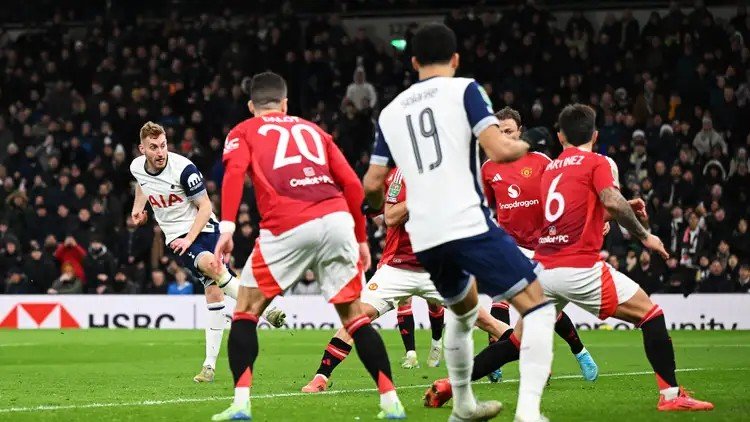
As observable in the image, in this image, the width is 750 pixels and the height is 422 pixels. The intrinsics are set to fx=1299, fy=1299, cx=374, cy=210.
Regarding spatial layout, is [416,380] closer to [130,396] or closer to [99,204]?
[130,396]

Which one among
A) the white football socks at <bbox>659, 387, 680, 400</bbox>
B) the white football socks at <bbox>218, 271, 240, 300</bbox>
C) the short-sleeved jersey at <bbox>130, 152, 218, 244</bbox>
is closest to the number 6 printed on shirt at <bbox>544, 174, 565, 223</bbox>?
the white football socks at <bbox>659, 387, 680, 400</bbox>

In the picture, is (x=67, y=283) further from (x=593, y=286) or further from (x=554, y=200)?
(x=593, y=286)

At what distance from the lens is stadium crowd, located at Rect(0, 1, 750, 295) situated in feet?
86.5

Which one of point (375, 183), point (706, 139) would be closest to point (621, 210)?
point (375, 183)

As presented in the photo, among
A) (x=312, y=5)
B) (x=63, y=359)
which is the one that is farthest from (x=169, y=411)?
(x=312, y=5)

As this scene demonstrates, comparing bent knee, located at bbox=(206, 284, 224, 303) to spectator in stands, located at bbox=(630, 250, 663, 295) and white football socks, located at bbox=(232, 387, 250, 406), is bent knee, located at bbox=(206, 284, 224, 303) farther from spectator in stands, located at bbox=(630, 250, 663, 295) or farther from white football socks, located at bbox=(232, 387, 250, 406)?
spectator in stands, located at bbox=(630, 250, 663, 295)

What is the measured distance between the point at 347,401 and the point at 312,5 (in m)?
26.7

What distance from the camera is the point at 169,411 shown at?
31.8 feet

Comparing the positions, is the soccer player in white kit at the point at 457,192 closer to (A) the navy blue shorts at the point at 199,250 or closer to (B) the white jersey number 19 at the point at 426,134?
A: (B) the white jersey number 19 at the point at 426,134

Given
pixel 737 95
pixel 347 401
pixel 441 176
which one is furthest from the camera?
pixel 737 95

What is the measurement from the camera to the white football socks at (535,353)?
784 cm

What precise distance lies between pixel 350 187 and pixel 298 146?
0.46 metres

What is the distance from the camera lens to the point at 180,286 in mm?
27016

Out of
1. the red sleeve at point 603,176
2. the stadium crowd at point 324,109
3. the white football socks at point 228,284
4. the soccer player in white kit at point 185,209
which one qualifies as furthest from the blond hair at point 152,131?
the stadium crowd at point 324,109
